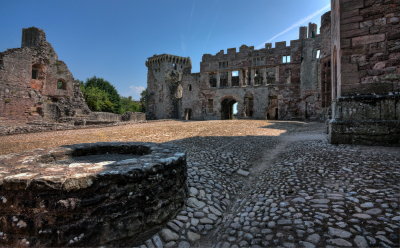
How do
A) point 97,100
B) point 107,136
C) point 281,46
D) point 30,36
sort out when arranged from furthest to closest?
1. point 97,100
2. point 281,46
3. point 30,36
4. point 107,136

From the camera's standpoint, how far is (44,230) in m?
1.88

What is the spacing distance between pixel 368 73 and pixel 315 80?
1960cm

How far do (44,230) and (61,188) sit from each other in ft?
1.37

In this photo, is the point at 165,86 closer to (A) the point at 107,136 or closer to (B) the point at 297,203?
(A) the point at 107,136

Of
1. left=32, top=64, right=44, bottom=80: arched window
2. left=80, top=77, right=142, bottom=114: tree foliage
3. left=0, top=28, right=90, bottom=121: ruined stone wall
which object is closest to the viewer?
left=0, top=28, right=90, bottom=121: ruined stone wall

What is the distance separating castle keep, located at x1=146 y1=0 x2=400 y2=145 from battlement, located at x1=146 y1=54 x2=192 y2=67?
0.16 m

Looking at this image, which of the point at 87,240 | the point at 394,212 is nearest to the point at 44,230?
the point at 87,240

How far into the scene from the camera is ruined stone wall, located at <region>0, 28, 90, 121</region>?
15047mm

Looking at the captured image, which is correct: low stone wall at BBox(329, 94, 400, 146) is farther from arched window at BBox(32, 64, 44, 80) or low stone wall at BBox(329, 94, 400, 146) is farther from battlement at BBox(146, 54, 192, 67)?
battlement at BBox(146, 54, 192, 67)

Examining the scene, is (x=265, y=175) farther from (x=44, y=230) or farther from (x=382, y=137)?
(x=44, y=230)

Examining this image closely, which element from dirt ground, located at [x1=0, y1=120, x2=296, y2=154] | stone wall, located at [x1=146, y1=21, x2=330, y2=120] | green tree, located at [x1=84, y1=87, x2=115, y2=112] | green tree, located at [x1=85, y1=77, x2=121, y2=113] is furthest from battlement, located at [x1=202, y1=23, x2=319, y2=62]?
green tree, located at [x1=85, y1=77, x2=121, y2=113]

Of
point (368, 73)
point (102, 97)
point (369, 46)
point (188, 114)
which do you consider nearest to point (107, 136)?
point (368, 73)

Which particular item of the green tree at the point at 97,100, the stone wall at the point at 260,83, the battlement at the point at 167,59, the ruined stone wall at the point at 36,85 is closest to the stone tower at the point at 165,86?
the battlement at the point at 167,59

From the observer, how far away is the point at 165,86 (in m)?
34.1
